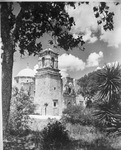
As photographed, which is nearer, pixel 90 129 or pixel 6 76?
pixel 6 76

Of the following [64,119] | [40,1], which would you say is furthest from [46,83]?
[40,1]

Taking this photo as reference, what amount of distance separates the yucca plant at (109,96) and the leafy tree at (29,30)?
1.07 meters

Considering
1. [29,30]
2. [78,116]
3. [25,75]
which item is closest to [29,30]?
[29,30]

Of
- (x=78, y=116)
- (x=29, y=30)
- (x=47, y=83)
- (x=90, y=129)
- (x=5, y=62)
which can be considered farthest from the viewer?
(x=47, y=83)

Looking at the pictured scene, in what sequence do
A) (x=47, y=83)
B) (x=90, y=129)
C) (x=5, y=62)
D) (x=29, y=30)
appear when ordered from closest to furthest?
(x=5, y=62)
(x=29, y=30)
(x=90, y=129)
(x=47, y=83)

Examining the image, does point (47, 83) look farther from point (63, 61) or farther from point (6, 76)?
point (6, 76)

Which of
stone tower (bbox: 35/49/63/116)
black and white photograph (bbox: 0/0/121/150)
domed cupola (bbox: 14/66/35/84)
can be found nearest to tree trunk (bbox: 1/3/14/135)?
black and white photograph (bbox: 0/0/121/150)

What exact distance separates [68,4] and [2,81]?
2.37 m

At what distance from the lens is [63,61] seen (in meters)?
5.02

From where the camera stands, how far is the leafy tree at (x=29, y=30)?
4.11m

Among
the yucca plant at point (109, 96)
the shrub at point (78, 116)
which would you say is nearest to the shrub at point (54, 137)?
the shrub at point (78, 116)

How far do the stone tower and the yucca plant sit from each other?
133 cm

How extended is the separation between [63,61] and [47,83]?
2.14m

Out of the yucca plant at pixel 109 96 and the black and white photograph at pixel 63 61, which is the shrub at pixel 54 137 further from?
the yucca plant at pixel 109 96
